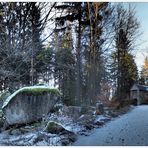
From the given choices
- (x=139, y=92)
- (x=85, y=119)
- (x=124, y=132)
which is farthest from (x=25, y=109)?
(x=139, y=92)

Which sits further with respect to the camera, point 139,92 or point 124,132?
point 139,92

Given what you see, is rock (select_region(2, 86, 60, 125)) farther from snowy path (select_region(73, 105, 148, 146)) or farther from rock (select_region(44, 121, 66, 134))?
snowy path (select_region(73, 105, 148, 146))

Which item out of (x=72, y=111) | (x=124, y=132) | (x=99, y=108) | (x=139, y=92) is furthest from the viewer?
(x=72, y=111)

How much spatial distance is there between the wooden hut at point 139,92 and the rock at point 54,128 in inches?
33.3

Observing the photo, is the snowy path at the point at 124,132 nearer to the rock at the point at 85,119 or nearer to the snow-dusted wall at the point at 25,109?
the rock at the point at 85,119

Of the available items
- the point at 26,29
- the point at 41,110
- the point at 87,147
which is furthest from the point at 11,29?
the point at 87,147

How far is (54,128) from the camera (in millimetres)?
3475

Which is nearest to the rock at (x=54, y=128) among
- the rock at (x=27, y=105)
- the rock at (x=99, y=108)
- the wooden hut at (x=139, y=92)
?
the rock at (x=27, y=105)

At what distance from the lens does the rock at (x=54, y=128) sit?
347 centimetres

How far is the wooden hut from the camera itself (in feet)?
11.5

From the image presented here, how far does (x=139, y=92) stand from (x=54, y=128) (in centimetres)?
99

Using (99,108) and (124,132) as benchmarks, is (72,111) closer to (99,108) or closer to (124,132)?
(99,108)

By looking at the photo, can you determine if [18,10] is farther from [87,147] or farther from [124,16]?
[87,147]

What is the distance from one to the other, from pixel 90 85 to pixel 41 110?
64 cm
